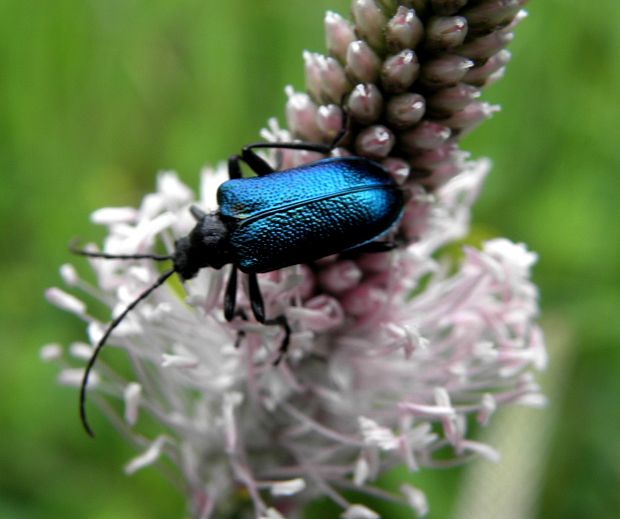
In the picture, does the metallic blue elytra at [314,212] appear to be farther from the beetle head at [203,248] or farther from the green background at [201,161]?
the green background at [201,161]

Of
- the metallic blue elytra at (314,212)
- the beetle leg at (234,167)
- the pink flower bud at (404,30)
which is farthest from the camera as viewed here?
the beetle leg at (234,167)

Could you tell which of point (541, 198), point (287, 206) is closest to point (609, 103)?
point (541, 198)

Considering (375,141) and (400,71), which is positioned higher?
(400,71)

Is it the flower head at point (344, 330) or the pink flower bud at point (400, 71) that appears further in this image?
the flower head at point (344, 330)

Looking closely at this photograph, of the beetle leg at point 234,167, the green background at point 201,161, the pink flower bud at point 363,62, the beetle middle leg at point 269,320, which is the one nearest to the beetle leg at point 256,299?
the beetle middle leg at point 269,320

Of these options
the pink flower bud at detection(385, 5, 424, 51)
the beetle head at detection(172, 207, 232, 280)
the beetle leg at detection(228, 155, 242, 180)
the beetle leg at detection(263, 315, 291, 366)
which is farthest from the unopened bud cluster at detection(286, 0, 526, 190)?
the beetle leg at detection(263, 315, 291, 366)

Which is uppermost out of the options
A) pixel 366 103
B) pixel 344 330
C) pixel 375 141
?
pixel 366 103

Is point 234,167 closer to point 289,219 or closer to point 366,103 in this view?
point 289,219

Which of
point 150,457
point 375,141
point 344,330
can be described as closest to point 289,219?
point 375,141

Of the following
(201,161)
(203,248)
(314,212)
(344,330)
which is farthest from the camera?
(201,161)
